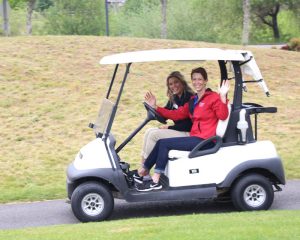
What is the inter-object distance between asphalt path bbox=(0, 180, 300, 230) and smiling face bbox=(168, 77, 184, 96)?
1.30 m

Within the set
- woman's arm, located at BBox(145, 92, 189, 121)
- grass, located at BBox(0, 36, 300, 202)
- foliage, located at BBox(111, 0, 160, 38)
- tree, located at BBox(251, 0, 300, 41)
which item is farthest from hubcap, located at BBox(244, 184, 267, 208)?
foliage, located at BBox(111, 0, 160, 38)

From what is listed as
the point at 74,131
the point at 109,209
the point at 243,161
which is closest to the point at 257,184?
the point at 243,161

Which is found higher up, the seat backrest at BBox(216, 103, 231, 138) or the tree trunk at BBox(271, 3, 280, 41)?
the seat backrest at BBox(216, 103, 231, 138)

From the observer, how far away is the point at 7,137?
40.4 feet

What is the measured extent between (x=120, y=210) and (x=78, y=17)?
4087 centimetres

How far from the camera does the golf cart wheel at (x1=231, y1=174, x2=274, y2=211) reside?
24.2ft

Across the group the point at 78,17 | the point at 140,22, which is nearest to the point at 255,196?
the point at 78,17

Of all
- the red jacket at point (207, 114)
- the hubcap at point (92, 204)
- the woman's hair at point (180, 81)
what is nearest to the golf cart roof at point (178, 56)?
the red jacket at point (207, 114)

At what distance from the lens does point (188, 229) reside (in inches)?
240

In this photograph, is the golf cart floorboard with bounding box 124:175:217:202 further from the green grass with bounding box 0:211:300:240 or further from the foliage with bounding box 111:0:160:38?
the foliage with bounding box 111:0:160:38

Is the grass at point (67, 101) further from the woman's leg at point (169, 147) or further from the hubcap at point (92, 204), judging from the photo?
the woman's leg at point (169, 147)

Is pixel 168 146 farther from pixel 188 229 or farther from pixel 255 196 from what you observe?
pixel 188 229

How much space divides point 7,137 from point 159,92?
3934 millimetres

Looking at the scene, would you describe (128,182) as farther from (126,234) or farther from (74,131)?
(74,131)
